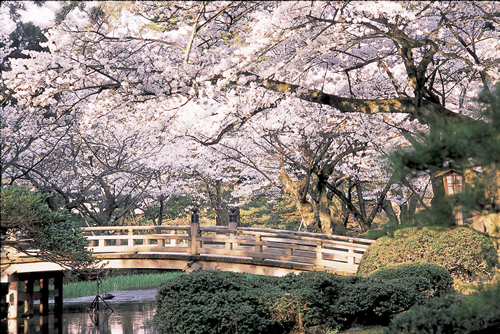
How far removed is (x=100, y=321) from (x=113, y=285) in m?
6.19

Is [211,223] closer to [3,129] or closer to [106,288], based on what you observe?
[106,288]

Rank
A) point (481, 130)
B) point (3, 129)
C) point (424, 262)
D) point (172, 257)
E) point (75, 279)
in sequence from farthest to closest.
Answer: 1. point (75, 279)
2. point (172, 257)
3. point (3, 129)
4. point (424, 262)
5. point (481, 130)

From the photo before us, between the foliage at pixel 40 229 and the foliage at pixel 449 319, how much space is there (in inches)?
253

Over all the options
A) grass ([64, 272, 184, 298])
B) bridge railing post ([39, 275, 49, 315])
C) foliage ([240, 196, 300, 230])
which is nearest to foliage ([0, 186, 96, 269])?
bridge railing post ([39, 275, 49, 315])

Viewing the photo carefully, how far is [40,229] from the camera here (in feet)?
31.4

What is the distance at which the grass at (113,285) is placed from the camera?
1809 cm

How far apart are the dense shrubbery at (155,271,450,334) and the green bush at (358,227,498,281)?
1.37m

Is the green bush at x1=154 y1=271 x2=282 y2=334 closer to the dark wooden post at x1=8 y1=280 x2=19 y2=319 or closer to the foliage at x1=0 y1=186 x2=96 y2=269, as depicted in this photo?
the foliage at x1=0 y1=186 x2=96 y2=269

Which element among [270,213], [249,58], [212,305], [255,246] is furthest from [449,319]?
[270,213]

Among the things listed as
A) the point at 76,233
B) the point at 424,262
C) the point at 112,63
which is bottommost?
the point at 424,262

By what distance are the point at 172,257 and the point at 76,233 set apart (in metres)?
4.55

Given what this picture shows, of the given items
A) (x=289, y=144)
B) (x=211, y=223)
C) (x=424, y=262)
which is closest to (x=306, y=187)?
(x=289, y=144)

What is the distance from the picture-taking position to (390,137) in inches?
599

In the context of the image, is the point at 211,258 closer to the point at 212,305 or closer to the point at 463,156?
the point at 212,305
